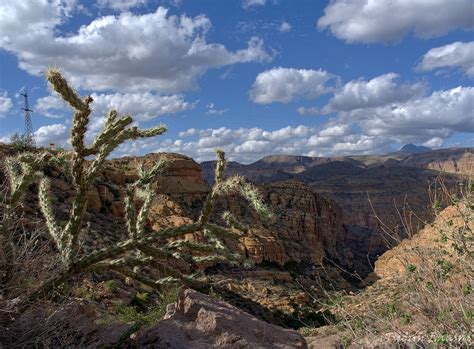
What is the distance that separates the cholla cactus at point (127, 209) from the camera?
4.39 meters

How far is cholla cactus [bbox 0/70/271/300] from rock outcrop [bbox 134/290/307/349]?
0.55m

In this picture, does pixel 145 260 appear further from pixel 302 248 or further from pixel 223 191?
pixel 302 248

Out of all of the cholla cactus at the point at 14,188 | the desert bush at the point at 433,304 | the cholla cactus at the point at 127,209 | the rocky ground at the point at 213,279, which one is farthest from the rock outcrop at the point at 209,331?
the cholla cactus at the point at 14,188

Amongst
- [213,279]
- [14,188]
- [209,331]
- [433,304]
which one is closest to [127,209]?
[14,188]

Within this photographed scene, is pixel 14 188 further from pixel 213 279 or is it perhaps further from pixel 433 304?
pixel 213 279

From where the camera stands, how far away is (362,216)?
10194 centimetres

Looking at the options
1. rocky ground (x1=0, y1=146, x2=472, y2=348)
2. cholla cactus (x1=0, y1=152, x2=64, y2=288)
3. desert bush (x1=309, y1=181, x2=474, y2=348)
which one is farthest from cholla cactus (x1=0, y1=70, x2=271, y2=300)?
desert bush (x1=309, y1=181, x2=474, y2=348)

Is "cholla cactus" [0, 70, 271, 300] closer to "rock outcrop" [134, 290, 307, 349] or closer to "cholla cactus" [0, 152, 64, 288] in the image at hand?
"cholla cactus" [0, 152, 64, 288]

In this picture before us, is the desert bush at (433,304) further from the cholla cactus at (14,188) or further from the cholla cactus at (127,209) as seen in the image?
the cholla cactus at (14,188)

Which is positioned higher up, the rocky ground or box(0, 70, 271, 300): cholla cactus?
box(0, 70, 271, 300): cholla cactus

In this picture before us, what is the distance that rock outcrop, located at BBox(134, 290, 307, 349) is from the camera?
432cm

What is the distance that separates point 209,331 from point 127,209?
1.76 meters

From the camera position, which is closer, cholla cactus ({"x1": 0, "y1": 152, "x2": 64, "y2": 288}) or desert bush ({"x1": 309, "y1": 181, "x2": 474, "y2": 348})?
cholla cactus ({"x1": 0, "y1": 152, "x2": 64, "y2": 288})

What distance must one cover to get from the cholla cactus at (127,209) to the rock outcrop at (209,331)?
0.55 m
